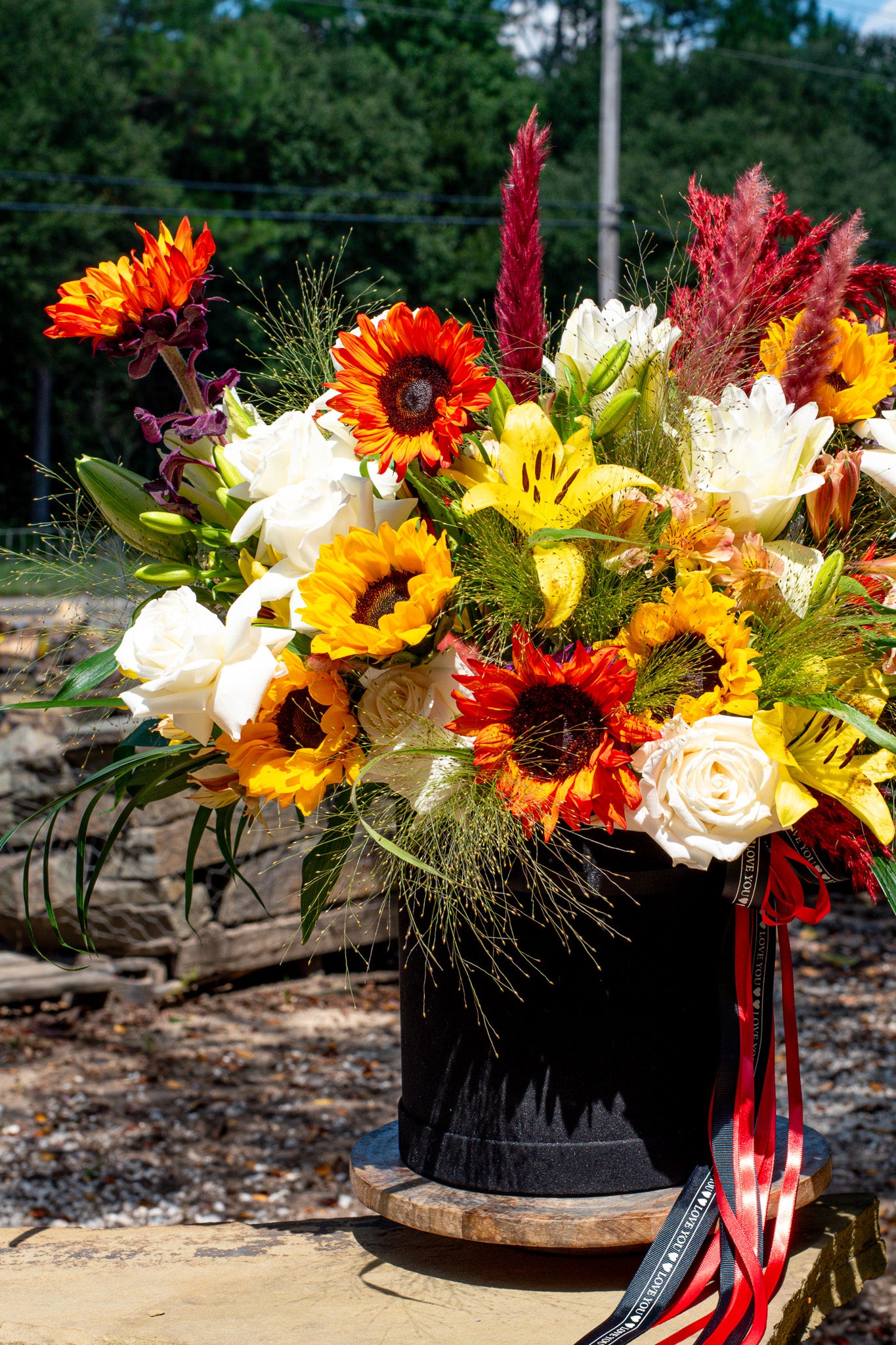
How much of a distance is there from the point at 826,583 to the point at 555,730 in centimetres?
26

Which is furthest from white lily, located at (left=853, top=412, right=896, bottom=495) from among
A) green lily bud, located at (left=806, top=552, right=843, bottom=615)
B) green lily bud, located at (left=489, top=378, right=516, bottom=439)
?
green lily bud, located at (left=489, top=378, right=516, bottom=439)

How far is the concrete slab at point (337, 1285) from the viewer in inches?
39.7

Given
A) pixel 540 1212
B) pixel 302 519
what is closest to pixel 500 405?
pixel 302 519

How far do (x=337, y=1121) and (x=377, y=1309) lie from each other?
237 centimetres

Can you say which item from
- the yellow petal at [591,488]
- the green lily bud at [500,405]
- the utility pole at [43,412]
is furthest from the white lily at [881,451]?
the utility pole at [43,412]

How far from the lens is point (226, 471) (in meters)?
1.00

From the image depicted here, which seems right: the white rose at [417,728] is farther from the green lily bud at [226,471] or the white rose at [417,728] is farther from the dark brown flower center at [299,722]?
the green lily bud at [226,471]

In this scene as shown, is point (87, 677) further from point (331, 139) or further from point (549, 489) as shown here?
point (331, 139)

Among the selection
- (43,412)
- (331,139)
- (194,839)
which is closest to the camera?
(194,839)

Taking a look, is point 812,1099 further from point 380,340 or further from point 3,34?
point 3,34

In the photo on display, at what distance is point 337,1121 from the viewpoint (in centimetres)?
330

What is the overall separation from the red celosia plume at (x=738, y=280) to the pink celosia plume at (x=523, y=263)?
0.14m

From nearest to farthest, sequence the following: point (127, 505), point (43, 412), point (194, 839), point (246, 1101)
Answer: point (127, 505) → point (194, 839) → point (246, 1101) → point (43, 412)

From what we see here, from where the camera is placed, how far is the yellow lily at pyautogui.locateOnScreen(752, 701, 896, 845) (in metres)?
0.87
